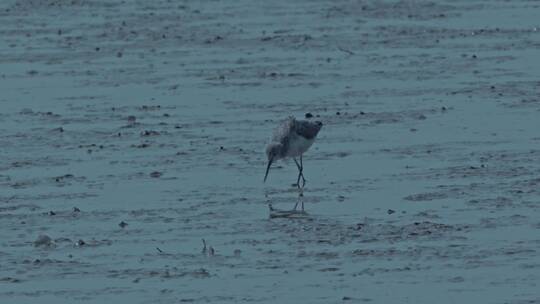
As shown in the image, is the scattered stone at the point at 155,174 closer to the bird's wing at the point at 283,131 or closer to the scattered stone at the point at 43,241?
the bird's wing at the point at 283,131

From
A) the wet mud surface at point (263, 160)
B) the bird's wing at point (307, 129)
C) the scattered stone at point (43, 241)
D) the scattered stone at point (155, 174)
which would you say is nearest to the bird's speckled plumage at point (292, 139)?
the bird's wing at point (307, 129)

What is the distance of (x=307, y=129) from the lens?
16172 mm

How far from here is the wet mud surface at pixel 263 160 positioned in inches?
472

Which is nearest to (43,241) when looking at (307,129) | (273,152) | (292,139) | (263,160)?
(273,152)

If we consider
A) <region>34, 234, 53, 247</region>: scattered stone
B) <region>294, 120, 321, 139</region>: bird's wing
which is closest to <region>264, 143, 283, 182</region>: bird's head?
<region>294, 120, 321, 139</region>: bird's wing

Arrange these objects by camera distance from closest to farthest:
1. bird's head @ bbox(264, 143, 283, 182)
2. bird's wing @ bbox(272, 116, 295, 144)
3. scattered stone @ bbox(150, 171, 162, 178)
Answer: scattered stone @ bbox(150, 171, 162, 178)
bird's head @ bbox(264, 143, 283, 182)
bird's wing @ bbox(272, 116, 295, 144)

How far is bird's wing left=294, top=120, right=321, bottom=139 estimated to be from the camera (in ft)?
52.9

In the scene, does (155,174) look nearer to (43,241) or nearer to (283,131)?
(283,131)

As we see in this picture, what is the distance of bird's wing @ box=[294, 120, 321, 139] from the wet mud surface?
10.3 inches

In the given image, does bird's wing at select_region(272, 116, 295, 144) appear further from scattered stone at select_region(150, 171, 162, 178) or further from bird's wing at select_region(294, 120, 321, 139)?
scattered stone at select_region(150, 171, 162, 178)

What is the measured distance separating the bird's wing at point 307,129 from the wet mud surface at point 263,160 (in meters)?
0.26

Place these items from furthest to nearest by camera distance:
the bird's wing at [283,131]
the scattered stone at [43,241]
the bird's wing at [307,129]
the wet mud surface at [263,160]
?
the bird's wing at [307,129], the bird's wing at [283,131], the scattered stone at [43,241], the wet mud surface at [263,160]

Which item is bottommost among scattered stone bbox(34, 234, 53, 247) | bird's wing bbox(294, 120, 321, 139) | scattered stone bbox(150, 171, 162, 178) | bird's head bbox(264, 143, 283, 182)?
scattered stone bbox(34, 234, 53, 247)

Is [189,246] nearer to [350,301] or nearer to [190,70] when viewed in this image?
[350,301]
